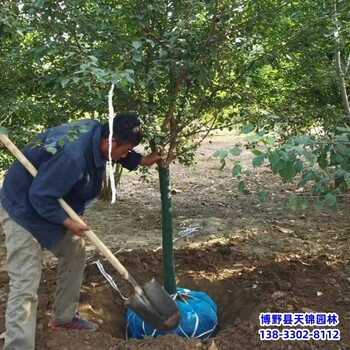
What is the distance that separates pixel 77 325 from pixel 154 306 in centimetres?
58

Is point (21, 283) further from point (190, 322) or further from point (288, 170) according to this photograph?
point (288, 170)

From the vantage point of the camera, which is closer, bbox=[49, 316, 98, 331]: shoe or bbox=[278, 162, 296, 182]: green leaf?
bbox=[278, 162, 296, 182]: green leaf

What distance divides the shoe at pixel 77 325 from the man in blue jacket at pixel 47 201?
29 cm

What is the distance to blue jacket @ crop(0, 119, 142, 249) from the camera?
2607 mm

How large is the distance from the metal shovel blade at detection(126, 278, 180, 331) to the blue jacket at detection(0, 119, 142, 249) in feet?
2.00

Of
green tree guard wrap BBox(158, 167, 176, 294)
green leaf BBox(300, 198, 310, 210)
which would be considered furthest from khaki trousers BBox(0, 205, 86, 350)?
green leaf BBox(300, 198, 310, 210)

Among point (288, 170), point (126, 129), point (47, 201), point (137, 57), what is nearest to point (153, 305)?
point (47, 201)

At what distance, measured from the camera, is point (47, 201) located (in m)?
2.62

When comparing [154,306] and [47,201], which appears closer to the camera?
[47,201]

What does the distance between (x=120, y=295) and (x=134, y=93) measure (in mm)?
1560

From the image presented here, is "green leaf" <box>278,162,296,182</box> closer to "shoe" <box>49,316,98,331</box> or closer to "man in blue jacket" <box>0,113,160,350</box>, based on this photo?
"man in blue jacket" <box>0,113,160,350</box>

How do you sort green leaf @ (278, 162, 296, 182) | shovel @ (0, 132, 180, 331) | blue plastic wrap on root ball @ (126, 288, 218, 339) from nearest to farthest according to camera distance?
green leaf @ (278, 162, 296, 182) < shovel @ (0, 132, 180, 331) < blue plastic wrap on root ball @ (126, 288, 218, 339)

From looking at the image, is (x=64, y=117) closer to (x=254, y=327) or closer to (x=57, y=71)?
(x=57, y=71)

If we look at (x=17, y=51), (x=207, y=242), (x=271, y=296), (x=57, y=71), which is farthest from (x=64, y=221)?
(x=207, y=242)
